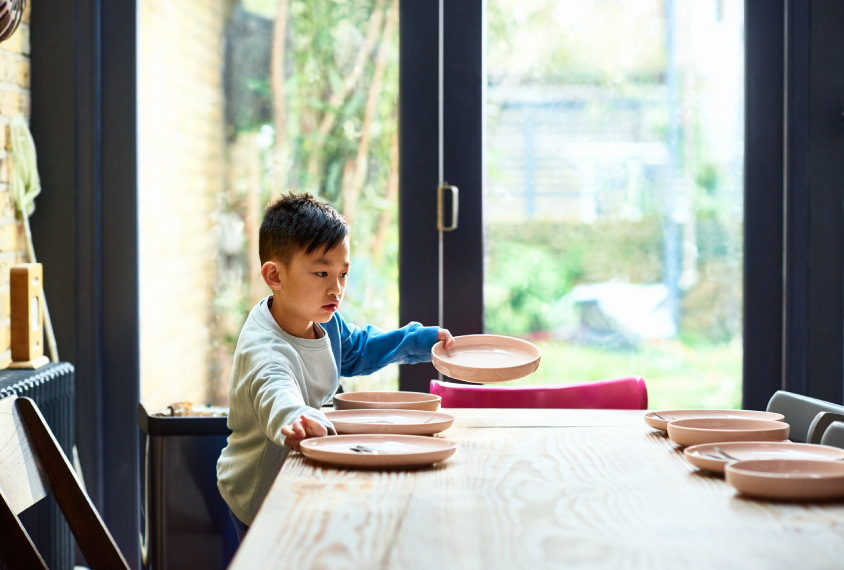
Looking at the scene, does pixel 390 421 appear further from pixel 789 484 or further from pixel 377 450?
pixel 789 484

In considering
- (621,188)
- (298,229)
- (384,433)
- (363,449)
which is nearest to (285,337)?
(298,229)

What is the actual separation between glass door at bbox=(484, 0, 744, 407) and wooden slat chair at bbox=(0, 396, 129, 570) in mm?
1438

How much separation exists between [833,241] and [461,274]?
46.9 inches

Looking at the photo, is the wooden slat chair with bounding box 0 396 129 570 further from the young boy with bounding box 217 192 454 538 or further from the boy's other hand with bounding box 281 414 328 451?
the boy's other hand with bounding box 281 414 328 451

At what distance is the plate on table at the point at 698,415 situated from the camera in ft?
4.89

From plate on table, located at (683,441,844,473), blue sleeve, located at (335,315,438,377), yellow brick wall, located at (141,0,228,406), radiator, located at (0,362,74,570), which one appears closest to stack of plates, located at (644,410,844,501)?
plate on table, located at (683,441,844,473)

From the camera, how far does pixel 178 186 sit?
262cm

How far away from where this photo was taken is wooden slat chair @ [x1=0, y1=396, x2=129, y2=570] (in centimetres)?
143

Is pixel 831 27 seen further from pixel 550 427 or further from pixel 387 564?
pixel 387 564

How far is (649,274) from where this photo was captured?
2.64m

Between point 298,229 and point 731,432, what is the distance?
1.00m

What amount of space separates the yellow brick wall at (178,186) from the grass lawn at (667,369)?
3.89 ft

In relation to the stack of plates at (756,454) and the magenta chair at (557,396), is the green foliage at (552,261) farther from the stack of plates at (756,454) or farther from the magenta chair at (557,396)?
the stack of plates at (756,454)

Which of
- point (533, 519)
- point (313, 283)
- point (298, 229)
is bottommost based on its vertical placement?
point (533, 519)
